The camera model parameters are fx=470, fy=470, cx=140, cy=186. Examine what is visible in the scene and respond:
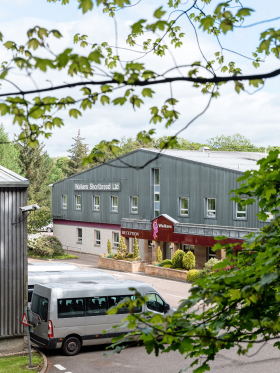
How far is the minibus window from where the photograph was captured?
Result: 1556cm

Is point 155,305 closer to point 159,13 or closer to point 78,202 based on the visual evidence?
point 159,13

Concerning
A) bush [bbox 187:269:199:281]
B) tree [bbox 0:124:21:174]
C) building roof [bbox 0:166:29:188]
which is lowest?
bush [bbox 187:269:199:281]

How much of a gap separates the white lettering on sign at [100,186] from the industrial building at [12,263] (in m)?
26.7

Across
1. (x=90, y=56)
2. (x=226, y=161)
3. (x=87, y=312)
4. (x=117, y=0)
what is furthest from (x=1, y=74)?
(x=226, y=161)

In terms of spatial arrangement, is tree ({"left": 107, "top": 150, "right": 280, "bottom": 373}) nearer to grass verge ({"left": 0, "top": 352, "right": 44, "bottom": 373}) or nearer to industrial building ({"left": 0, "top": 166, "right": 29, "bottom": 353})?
grass verge ({"left": 0, "top": 352, "right": 44, "bottom": 373})

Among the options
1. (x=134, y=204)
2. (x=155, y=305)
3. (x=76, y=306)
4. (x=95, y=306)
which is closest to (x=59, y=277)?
(x=95, y=306)

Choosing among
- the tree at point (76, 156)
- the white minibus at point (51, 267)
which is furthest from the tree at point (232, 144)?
the white minibus at point (51, 267)

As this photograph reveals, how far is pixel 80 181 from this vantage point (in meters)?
45.2

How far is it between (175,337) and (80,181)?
41.1 m

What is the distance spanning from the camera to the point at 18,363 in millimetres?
13164

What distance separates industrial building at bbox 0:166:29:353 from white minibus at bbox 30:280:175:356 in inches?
41.7

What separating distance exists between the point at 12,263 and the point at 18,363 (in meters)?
2.82

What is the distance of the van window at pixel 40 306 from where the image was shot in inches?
595

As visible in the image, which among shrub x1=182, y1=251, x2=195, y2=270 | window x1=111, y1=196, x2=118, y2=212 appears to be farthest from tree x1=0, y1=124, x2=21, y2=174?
shrub x1=182, y1=251, x2=195, y2=270
